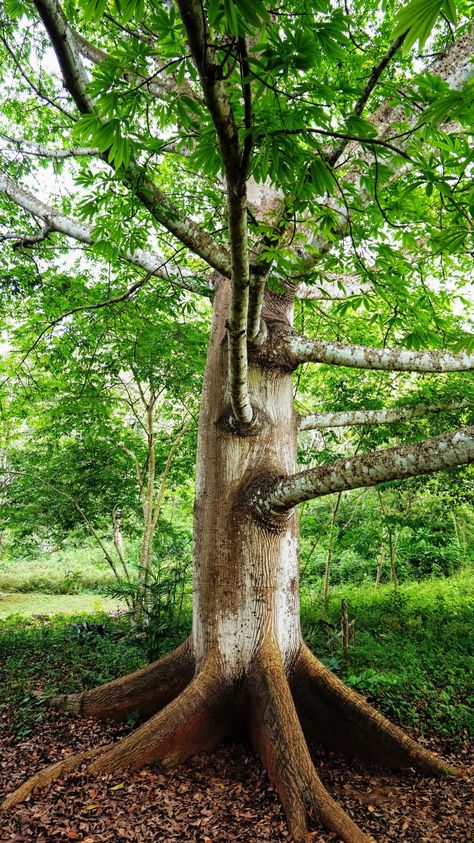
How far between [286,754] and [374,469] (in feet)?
5.82

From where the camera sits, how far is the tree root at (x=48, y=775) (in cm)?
260

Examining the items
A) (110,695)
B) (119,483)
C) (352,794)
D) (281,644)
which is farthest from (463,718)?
(119,483)

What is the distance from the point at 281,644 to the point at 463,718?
1.74 meters

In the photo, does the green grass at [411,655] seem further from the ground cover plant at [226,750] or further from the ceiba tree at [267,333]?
the ceiba tree at [267,333]

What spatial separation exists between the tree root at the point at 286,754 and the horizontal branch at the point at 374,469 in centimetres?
109

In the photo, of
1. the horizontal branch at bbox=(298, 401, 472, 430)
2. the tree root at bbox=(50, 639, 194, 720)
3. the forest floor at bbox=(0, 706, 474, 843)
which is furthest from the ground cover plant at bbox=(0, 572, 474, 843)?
the horizontal branch at bbox=(298, 401, 472, 430)

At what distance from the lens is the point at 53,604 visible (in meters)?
11.7

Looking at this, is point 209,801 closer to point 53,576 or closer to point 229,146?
point 229,146

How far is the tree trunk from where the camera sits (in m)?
2.95

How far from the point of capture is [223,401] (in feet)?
11.7

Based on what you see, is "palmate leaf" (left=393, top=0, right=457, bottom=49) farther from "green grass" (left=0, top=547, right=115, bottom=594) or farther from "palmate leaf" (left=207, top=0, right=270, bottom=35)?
"green grass" (left=0, top=547, right=115, bottom=594)

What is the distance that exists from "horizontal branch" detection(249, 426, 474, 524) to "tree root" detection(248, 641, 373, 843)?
3.56 feet

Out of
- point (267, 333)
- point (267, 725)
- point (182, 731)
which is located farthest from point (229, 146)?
point (182, 731)

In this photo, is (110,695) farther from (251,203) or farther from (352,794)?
(251,203)
